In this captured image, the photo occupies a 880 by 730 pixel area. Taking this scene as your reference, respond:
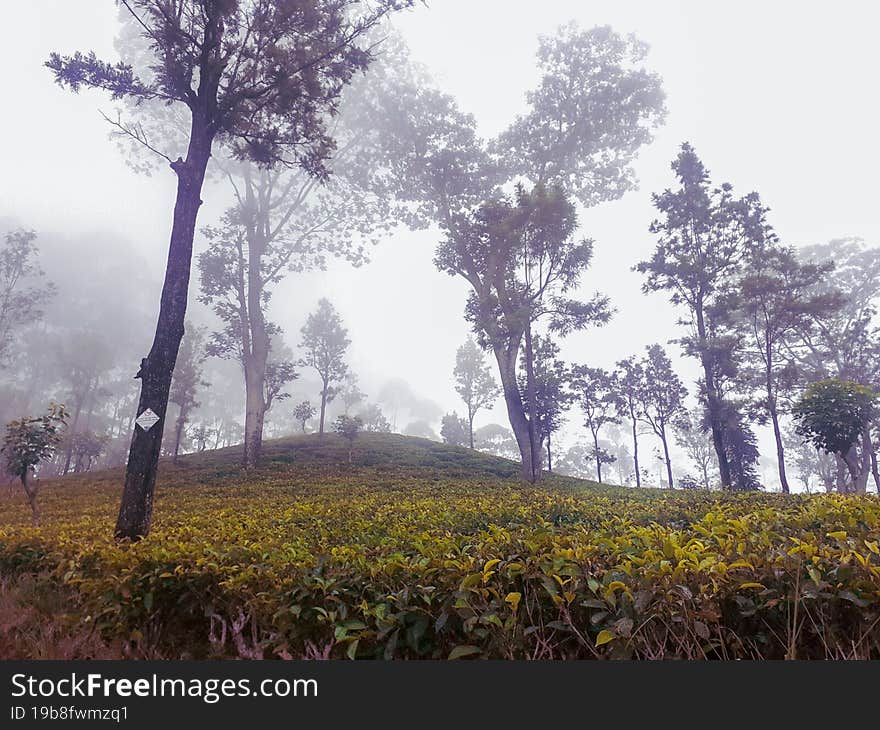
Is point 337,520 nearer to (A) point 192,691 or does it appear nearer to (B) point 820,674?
(A) point 192,691

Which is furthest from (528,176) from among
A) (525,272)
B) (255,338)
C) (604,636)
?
(604,636)

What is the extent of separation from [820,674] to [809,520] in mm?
2724

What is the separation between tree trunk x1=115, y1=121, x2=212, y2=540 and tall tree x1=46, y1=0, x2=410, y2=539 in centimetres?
1

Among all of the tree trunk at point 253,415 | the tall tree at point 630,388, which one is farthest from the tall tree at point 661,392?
the tree trunk at point 253,415

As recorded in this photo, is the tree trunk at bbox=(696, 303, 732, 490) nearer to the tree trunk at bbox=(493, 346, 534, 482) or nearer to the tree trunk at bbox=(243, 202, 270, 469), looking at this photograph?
the tree trunk at bbox=(493, 346, 534, 482)

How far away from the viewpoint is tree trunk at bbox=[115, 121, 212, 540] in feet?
20.2

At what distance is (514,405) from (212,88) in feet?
53.7

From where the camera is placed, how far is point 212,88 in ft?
24.4

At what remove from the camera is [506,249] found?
19.2 meters

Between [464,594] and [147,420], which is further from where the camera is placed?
[147,420]

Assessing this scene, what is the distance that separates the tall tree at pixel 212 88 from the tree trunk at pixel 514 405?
1350 centimetres

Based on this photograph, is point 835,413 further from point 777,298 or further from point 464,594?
point 464,594

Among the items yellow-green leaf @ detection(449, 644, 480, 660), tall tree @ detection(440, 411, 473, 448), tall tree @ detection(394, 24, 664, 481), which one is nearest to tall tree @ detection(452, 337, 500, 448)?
tall tree @ detection(440, 411, 473, 448)

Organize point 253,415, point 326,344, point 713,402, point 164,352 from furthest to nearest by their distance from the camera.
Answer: point 326,344 < point 253,415 < point 713,402 < point 164,352
